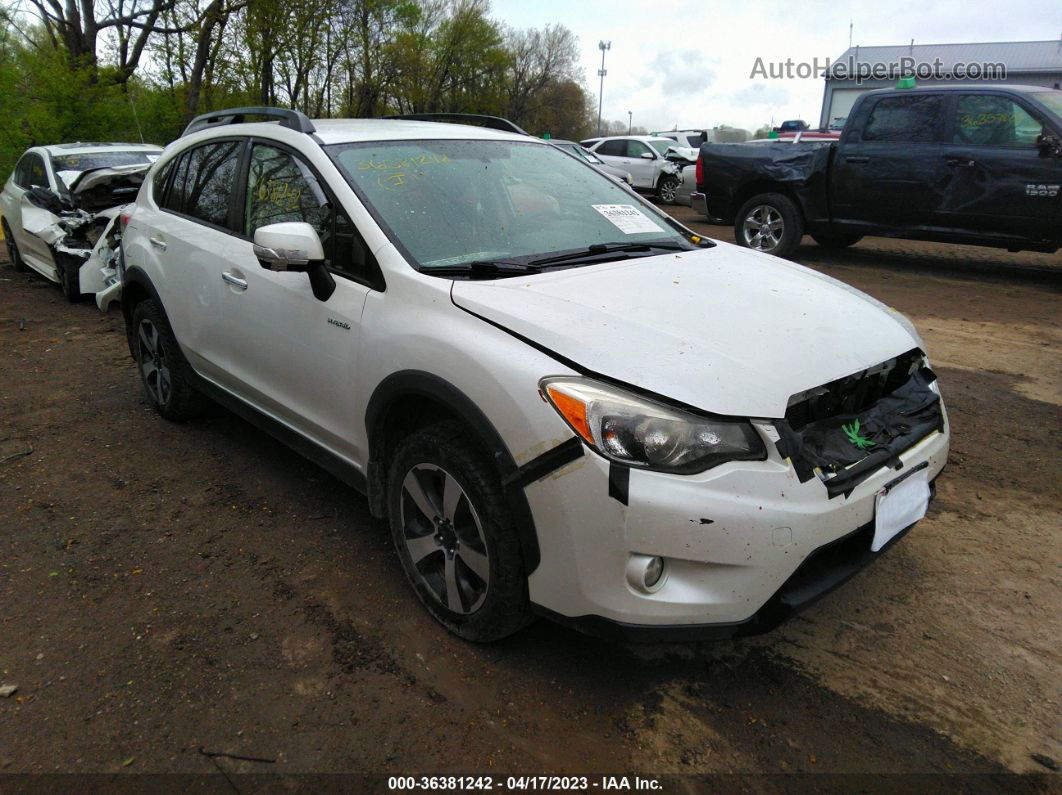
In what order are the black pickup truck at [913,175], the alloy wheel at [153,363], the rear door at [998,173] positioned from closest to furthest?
the alloy wheel at [153,363], the rear door at [998,173], the black pickup truck at [913,175]

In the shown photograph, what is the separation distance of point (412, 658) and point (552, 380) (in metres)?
1.09

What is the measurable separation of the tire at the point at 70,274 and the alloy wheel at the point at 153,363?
3.93m

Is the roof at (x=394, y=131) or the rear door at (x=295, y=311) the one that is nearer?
the rear door at (x=295, y=311)

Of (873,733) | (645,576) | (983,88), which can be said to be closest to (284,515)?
(645,576)

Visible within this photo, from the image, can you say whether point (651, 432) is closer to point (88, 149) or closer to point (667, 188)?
point (88, 149)

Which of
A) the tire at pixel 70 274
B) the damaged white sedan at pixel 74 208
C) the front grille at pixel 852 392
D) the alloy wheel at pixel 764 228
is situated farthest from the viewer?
the alloy wheel at pixel 764 228

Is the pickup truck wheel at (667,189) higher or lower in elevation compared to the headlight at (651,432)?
higher

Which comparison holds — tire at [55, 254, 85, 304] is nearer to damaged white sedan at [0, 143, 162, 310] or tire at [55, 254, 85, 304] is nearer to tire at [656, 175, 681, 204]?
damaged white sedan at [0, 143, 162, 310]

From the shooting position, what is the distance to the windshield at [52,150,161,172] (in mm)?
8867

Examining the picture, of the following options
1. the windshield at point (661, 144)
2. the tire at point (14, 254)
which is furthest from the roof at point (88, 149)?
the windshield at point (661, 144)

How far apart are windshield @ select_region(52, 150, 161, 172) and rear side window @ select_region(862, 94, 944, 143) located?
8.14 metres

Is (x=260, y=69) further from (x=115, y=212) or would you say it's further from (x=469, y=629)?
(x=469, y=629)

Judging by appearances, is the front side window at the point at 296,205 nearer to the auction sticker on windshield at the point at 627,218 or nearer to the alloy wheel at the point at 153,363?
the auction sticker on windshield at the point at 627,218

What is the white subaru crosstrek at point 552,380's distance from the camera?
2072 mm
